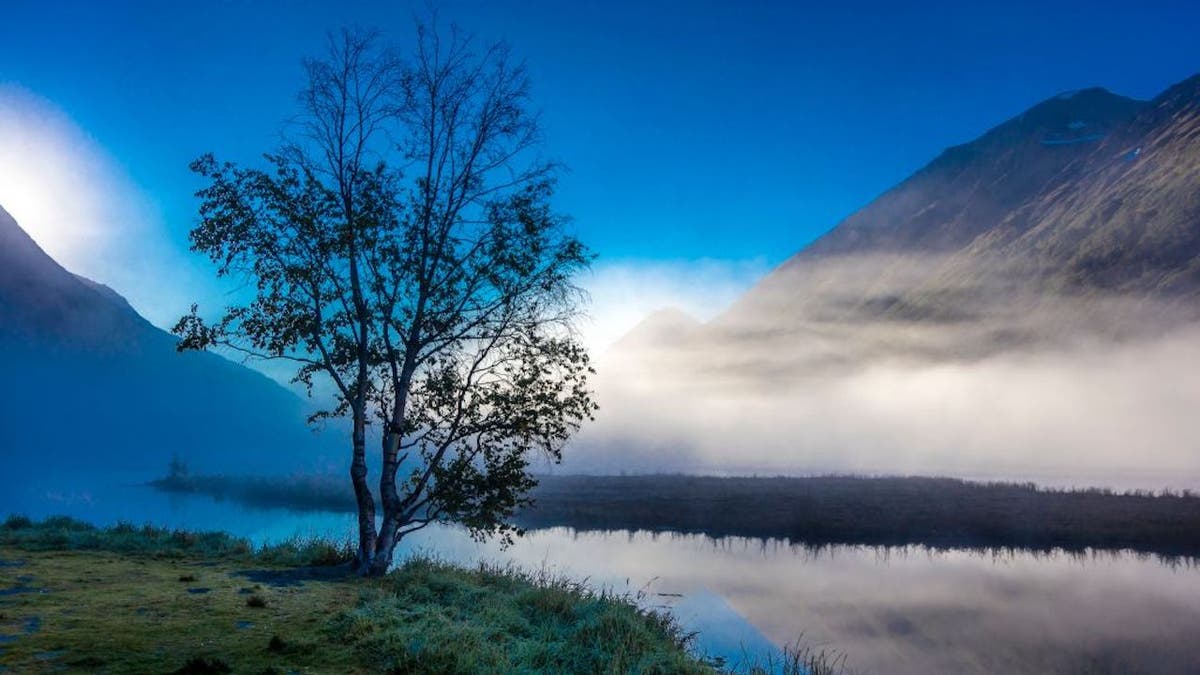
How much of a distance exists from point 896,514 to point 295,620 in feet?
176

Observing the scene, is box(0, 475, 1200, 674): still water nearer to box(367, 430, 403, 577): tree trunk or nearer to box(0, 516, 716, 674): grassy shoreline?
box(0, 516, 716, 674): grassy shoreline

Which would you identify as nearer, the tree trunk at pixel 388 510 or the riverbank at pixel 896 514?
the tree trunk at pixel 388 510

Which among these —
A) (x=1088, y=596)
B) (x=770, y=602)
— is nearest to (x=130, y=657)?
(x=770, y=602)

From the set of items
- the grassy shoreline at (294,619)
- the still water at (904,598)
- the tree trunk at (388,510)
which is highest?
the tree trunk at (388,510)

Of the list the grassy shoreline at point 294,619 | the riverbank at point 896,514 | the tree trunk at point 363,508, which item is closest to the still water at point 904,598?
the riverbank at point 896,514

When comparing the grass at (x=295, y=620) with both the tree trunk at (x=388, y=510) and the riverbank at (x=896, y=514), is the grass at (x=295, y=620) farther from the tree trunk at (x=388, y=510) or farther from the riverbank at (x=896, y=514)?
the riverbank at (x=896, y=514)

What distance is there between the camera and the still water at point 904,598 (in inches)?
884

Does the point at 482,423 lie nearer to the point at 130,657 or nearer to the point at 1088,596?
the point at 130,657

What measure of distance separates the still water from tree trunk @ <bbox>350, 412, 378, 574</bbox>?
5.97 metres

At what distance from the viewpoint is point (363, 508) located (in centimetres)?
1805

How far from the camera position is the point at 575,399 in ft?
62.4

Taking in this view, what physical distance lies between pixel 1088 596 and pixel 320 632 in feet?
111

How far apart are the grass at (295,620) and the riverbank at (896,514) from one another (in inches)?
1415

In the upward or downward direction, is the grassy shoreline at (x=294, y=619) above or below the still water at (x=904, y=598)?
above
